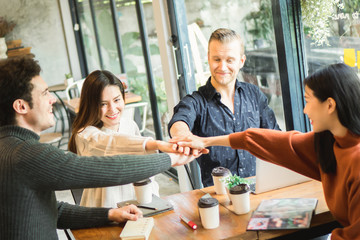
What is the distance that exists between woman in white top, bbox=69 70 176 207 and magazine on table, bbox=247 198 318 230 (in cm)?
82

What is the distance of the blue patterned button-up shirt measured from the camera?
269 cm

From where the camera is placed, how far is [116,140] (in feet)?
7.98

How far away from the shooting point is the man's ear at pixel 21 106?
5.59ft

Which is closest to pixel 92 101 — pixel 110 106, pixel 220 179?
pixel 110 106

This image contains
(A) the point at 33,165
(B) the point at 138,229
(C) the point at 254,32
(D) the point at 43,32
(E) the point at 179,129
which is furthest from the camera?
(D) the point at 43,32

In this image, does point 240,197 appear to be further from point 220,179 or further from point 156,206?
point 156,206

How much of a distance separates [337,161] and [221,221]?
0.51 metres

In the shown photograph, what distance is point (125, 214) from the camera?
199 cm

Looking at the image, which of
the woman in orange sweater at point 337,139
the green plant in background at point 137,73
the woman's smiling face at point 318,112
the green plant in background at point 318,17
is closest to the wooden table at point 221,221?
the woman in orange sweater at point 337,139

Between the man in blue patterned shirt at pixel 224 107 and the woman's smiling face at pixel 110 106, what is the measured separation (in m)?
0.34

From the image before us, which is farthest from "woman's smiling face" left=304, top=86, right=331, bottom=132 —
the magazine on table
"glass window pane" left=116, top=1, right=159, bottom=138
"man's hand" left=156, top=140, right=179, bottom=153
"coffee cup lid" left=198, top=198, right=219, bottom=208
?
"glass window pane" left=116, top=1, right=159, bottom=138

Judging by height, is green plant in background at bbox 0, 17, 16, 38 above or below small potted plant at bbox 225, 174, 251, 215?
above

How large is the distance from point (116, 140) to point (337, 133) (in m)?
1.15

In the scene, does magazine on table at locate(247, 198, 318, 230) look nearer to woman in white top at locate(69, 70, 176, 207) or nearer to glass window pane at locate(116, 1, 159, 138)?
woman in white top at locate(69, 70, 176, 207)
